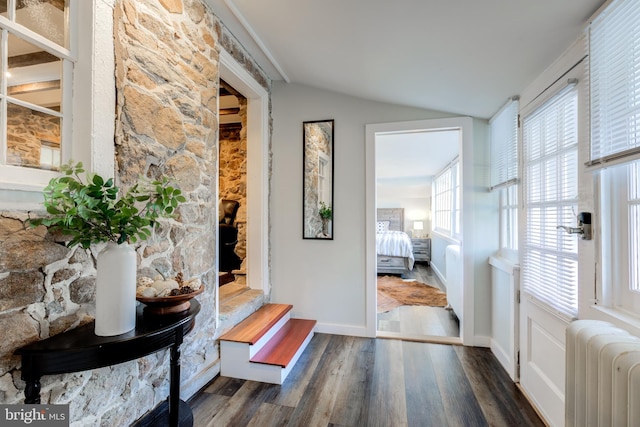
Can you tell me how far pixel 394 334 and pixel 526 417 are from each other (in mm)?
1236

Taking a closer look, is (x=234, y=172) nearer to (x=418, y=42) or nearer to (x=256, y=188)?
(x=256, y=188)

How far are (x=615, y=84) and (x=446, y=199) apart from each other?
4344 millimetres

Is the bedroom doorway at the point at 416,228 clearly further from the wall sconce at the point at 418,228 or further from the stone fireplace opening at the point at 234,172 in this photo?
the stone fireplace opening at the point at 234,172

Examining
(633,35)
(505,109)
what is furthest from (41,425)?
(505,109)

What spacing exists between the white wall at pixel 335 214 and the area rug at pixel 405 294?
1.01m

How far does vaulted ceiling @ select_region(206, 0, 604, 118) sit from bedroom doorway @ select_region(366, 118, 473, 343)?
466 mm

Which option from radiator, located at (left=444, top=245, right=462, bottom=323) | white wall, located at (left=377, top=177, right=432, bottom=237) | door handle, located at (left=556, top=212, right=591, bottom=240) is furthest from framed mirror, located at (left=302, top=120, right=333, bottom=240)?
white wall, located at (left=377, top=177, right=432, bottom=237)

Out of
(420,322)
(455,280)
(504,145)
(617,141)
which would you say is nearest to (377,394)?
(420,322)

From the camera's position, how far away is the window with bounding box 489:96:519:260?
210 centimetres

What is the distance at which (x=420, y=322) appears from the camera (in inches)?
125

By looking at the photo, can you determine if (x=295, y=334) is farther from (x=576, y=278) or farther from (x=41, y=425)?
(x=576, y=278)

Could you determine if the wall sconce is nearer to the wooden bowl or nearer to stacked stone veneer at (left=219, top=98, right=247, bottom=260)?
stacked stone veneer at (left=219, top=98, right=247, bottom=260)

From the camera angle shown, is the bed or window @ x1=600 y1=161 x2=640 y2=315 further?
the bed

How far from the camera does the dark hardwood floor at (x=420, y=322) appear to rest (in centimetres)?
290
